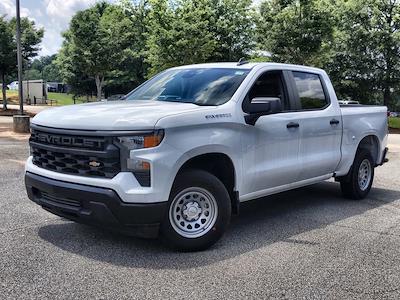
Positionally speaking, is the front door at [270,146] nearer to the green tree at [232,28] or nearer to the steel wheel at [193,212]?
the steel wheel at [193,212]

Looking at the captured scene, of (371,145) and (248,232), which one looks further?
(371,145)

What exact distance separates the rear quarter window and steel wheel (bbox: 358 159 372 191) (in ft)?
4.67

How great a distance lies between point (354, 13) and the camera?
2844 cm

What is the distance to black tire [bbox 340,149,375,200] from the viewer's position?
23.9 feet

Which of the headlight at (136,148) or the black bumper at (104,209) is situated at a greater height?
the headlight at (136,148)

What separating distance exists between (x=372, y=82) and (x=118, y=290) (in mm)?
28438

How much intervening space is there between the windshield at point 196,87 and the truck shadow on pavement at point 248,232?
5.06 feet

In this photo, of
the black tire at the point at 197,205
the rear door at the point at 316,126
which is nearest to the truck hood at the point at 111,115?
the black tire at the point at 197,205

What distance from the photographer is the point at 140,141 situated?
434 centimetres

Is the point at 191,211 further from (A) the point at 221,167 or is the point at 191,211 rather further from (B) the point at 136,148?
(B) the point at 136,148

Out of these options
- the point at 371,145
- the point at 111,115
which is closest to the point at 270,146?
the point at 111,115

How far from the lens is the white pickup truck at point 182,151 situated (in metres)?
4.35

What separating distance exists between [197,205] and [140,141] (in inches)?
37.2

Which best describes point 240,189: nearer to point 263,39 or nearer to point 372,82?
point 263,39
